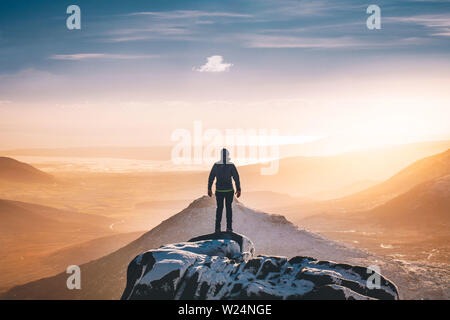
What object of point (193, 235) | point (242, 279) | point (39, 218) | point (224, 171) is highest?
point (224, 171)

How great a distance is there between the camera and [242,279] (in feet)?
27.2

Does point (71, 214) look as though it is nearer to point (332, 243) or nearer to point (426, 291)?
point (332, 243)

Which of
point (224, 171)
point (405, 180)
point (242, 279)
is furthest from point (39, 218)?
point (405, 180)

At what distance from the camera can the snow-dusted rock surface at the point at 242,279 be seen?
25.9ft

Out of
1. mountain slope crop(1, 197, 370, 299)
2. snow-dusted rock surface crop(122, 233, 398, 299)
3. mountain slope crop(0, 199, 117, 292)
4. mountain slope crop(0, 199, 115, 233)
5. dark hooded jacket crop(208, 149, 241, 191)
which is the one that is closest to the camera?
snow-dusted rock surface crop(122, 233, 398, 299)

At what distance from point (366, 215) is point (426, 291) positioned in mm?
34845

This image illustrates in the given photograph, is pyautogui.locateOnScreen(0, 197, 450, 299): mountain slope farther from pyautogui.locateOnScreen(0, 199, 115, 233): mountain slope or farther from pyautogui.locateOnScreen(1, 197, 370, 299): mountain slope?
pyautogui.locateOnScreen(0, 199, 115, 233): mountain slope

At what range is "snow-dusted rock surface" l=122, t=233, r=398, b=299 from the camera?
7.90 metres

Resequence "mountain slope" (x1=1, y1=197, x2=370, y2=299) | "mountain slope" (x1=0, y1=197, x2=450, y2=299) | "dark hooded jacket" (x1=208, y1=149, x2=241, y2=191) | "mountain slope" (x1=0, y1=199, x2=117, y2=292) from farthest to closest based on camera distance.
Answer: "mountain slope" (x1=0, y1=199, x2=117, y2=292) < "mountain slope" (x1=1, y1=197, x2=370, y2=299) < "mountain slope" (x1=0, y1=197, x2=450, y2=299) < "dark hooded jacket" (x1=208, y1=149, x2=241, y2=191)

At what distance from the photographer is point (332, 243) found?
16.8 metres

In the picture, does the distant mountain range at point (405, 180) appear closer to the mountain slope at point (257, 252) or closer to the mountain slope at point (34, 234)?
the mountain slope at point (34, 234)

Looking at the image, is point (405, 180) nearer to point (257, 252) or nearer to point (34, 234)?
point (257, 252)

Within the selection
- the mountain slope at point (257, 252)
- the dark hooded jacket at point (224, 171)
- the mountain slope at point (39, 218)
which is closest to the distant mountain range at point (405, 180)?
the mountain slope at point (39, 218)

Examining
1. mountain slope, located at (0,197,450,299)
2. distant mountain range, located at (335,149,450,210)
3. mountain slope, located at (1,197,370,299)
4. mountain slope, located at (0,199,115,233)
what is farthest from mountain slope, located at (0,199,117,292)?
distant mountain range, located at (335,149,450,210)
